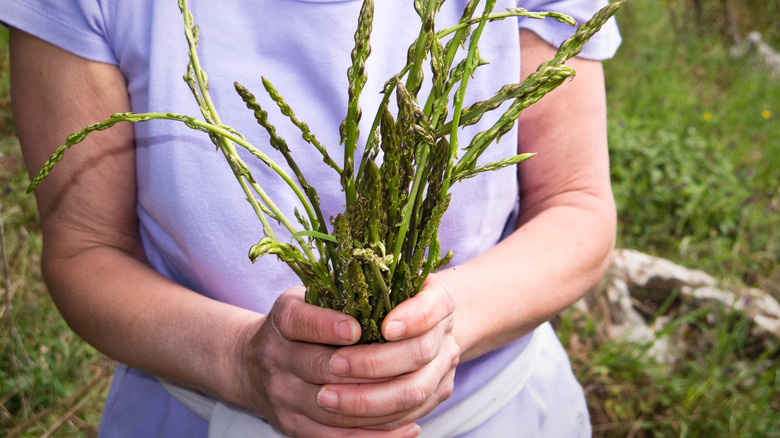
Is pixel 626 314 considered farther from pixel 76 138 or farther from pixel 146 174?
pixel 76 138

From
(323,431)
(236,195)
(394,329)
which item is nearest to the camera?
(394,329)

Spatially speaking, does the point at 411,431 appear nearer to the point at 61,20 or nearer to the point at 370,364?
the point at 370,364

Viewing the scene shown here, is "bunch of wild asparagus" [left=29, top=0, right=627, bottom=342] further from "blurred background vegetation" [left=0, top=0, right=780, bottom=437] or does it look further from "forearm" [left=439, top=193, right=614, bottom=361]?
"blurred background vegetation" [left=0, top=0, right=780, bottom=437]

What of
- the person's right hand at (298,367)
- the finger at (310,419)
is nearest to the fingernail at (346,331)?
the person's right hand at (298,367)

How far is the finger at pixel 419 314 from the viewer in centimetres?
72

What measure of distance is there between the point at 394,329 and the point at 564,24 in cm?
62

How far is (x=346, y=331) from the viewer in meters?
0.72

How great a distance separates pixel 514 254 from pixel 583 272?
0.15 m

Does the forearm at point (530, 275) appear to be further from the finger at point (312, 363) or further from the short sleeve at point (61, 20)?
the short sleeve at point (61, 20)

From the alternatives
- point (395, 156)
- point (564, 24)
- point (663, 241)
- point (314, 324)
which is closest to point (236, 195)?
point (314, 324)

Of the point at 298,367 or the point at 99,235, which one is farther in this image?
the point at 99,235

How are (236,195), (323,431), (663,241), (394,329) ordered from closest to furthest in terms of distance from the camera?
(394,329) < (323,431) < (236,195) < (663,241)

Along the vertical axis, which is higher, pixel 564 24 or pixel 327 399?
pixel 564 24

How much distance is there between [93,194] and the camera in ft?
3.40
